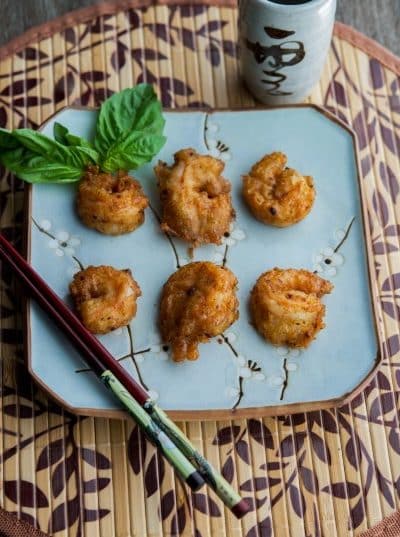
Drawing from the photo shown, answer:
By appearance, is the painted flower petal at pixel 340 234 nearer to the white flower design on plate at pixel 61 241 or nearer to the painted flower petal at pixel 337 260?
the painted flower petal at pixel 337 260

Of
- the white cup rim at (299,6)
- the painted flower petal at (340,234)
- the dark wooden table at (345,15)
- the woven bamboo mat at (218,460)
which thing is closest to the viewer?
the woven bamboo mat at (218,460)

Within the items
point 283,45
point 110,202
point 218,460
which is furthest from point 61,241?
point 283,45

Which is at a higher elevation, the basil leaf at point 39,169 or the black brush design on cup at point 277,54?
the black brush design on cup at point 277,54

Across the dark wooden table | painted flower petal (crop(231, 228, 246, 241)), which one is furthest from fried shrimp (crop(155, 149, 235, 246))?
the dark wooden table

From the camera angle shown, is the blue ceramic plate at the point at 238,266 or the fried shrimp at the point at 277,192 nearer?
the blue ceramic plate at the point at 238,266

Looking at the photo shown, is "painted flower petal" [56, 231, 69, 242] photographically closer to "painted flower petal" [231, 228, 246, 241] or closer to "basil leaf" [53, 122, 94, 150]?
"basil leaf" [53, 122, 94, 150]

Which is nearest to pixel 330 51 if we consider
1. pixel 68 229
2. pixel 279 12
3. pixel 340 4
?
pixel 340 4

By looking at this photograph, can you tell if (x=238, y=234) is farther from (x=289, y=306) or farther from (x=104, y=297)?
(x=104, y=297)

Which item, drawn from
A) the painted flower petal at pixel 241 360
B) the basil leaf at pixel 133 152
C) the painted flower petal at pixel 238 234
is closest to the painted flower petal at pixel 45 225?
the basil leaf at pixel 133 152
